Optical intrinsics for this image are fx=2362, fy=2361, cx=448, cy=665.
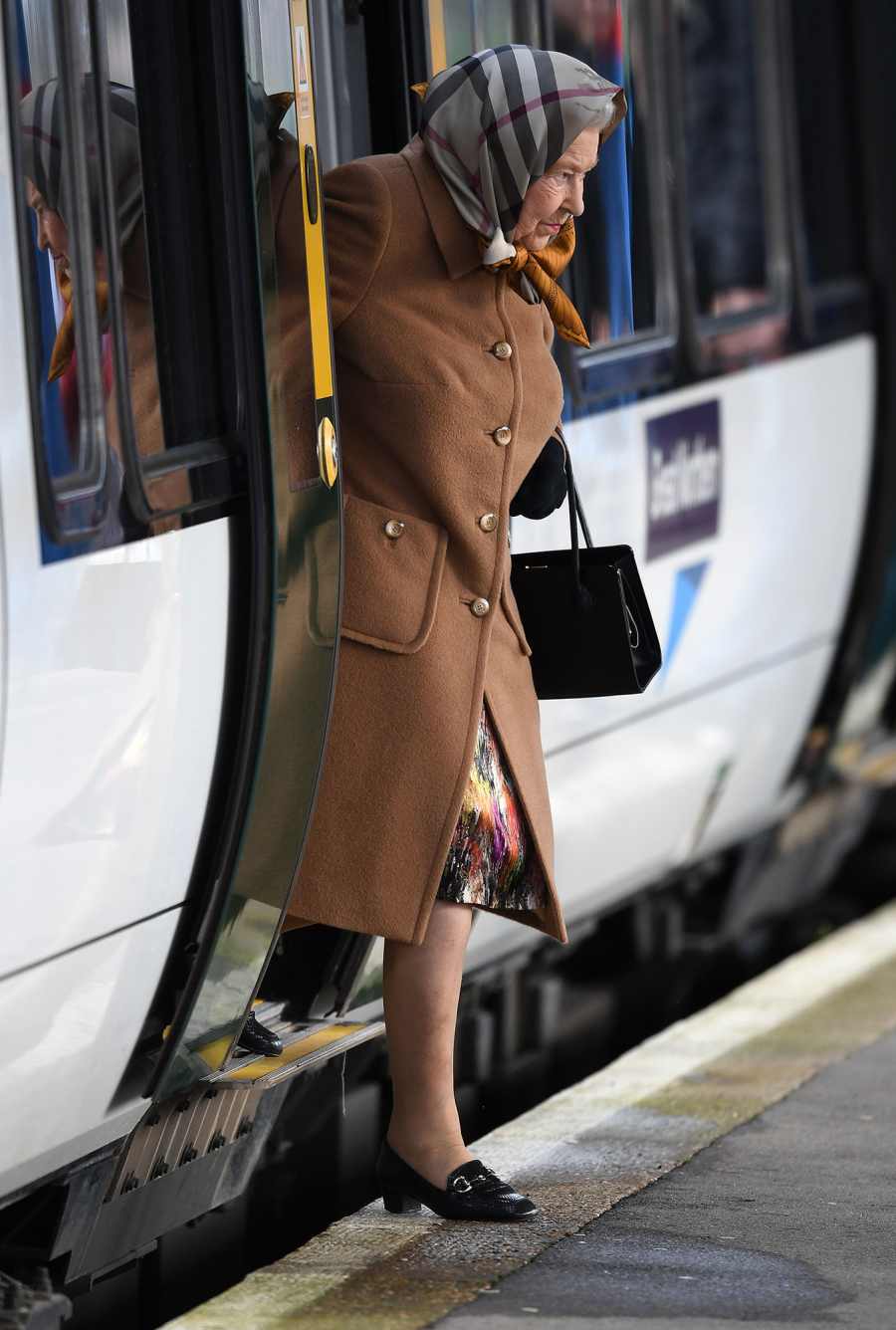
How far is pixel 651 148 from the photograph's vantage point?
16.6 ft

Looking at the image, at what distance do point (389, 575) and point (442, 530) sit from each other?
4.1 inches

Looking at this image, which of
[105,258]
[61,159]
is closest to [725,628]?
[105,258]

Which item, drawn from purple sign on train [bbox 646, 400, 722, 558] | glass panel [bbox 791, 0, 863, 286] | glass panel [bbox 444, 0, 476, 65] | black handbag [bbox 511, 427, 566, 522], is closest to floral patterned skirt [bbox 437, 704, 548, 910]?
black handbag [bbox 511, 427, 566, 522]

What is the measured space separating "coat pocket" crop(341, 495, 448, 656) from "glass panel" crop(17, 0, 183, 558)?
1.05 feet

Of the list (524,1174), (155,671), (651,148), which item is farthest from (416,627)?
(651,148)

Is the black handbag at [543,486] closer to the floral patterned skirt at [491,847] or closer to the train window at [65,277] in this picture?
the floral patterned skirt at [491,847]

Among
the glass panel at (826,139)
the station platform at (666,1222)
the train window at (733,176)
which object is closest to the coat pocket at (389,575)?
the station platform at (666,1222)

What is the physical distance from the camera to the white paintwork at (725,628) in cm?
474

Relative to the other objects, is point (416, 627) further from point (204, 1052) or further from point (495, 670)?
point (204, 1052)

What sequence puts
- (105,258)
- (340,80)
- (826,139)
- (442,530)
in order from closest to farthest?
(105,258), (442,530), (340,80), (826,139)

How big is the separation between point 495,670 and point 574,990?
268 cm

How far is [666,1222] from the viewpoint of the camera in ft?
12.4

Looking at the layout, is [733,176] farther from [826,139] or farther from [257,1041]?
[257,1041]

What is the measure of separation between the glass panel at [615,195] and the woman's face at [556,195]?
608 millimetres
